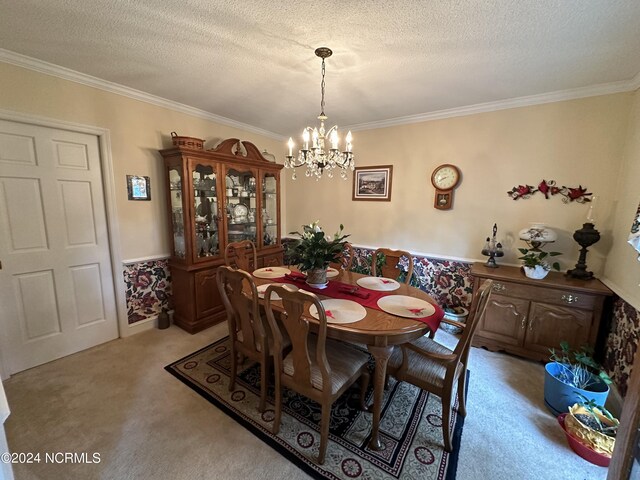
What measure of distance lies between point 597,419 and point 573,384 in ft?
0.92

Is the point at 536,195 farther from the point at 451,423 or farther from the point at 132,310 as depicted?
the point at 132,310

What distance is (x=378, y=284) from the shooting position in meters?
2.20

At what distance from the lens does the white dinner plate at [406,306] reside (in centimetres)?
165

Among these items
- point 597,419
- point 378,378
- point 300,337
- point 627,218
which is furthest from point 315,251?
point 627,218

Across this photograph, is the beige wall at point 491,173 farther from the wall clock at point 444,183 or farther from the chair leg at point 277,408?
the chair leg at point 277,408

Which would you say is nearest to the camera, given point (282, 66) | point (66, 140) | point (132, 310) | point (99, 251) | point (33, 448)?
point (33, 448)

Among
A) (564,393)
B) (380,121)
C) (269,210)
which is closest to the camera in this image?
(564,393)

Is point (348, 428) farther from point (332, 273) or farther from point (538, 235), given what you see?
point (538, 235)

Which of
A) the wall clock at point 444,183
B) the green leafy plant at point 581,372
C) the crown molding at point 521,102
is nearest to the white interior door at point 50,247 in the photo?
the crown molding at point 521,102

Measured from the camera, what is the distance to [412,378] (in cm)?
160

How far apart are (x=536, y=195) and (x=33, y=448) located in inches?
172

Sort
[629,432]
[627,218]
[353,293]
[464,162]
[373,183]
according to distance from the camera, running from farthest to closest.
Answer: [373,183]
[464,162]
[627,218]
[353,293]
[629,432]

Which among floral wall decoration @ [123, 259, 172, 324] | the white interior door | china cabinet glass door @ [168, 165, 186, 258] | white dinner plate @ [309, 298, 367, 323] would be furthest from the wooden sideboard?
the white interior door

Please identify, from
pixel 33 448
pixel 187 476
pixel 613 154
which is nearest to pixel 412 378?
pixel 187 476
